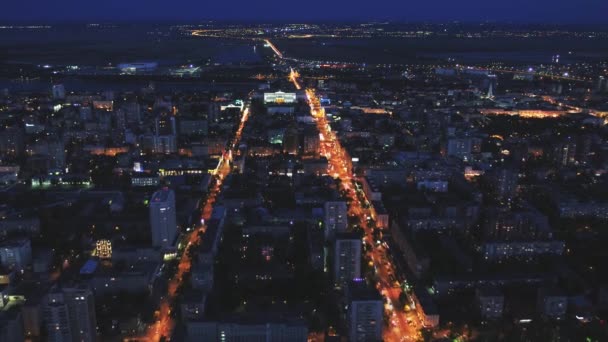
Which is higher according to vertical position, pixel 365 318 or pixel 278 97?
pixel 278 97

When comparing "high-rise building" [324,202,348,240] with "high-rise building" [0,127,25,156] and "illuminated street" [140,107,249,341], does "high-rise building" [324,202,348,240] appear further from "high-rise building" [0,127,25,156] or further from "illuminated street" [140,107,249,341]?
"high-rise building" [0,127,25,156]

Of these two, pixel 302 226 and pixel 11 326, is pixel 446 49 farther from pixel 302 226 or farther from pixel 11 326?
pixel 11 326

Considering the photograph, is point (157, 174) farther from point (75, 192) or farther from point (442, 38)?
point (442, 38)

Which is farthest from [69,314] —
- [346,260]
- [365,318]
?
[346,260]

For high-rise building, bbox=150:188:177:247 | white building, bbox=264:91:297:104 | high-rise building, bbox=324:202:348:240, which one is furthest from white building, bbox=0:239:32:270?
white building, bbox=264:91:297:104

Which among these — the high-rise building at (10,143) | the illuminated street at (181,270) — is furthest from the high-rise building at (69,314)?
the high-rise building at (10,143)
